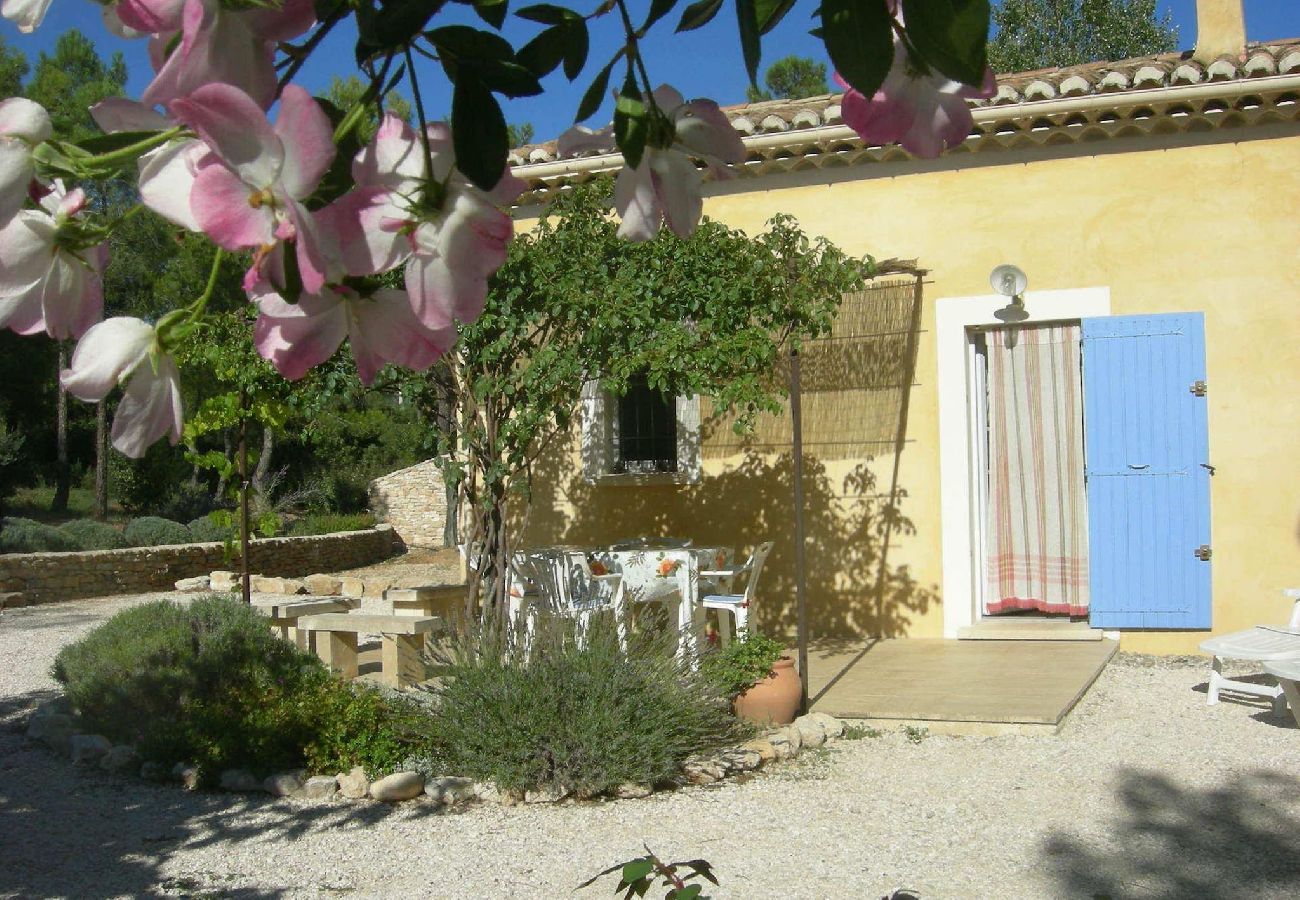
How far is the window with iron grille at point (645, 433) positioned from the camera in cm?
955

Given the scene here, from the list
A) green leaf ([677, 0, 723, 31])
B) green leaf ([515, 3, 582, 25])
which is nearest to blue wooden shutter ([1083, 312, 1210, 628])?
green leaf ([677, 0, 723, 31])

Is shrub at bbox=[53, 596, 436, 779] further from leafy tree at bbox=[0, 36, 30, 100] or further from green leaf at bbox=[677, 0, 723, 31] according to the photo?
leafy tree at bbox=[0, 36, 30, 100]

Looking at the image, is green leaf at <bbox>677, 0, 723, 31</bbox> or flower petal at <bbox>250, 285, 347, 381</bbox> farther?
green leaf at <bbox>677, 0, 723, 31</bbox>

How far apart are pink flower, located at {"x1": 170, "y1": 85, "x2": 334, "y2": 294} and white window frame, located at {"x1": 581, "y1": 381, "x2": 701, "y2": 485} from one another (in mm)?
8552

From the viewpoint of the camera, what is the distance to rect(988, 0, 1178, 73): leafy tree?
27.1 meters

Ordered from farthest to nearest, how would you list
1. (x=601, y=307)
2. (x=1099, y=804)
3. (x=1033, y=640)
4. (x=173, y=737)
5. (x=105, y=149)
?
(x=1033, y=640) < (x=601, y=307) < (x=173, y=737) < (x=1099, y=804) < (x=105, y=149)

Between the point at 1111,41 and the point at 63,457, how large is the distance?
22.3 meters

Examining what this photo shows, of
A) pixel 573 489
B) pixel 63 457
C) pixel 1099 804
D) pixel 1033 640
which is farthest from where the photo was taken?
pixel 63 457

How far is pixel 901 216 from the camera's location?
8.69 meters

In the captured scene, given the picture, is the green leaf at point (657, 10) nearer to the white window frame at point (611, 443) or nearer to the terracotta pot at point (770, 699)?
the terracotta pot at point (770, 699)

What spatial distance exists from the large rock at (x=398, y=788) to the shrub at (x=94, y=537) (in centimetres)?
1195

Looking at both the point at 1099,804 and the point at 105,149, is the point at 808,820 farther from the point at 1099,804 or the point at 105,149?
the point at 105,149

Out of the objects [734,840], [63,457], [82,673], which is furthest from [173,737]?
[63,457]

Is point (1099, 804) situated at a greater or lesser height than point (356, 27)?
lesser
